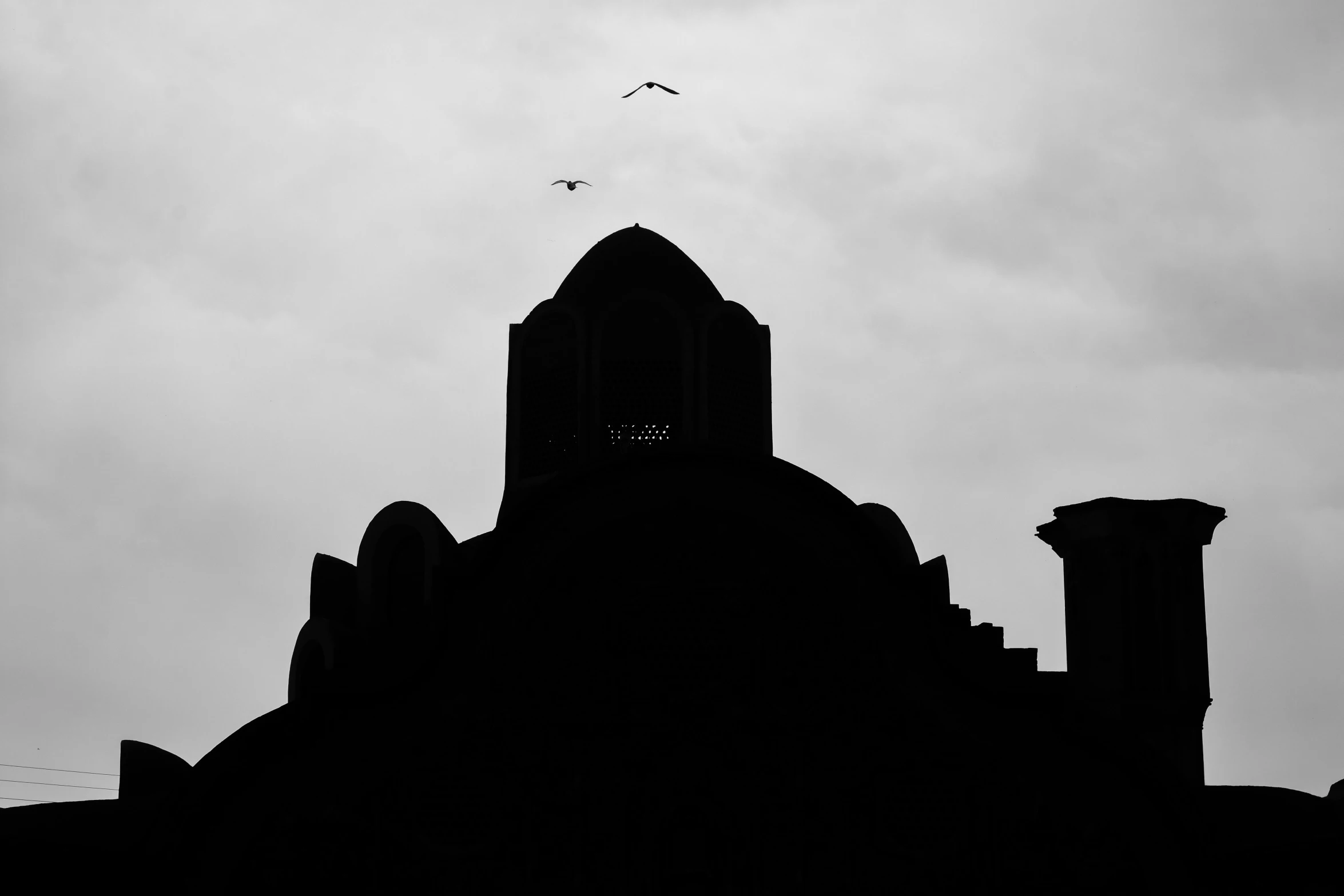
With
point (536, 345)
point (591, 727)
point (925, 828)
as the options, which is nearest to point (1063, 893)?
point (925, 828)

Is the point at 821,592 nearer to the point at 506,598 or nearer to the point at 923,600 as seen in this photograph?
the point at 923,600

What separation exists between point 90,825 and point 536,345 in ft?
25.2

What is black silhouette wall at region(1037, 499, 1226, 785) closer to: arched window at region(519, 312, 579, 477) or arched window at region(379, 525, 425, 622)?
arched window at region(519, 312, 579, 477)

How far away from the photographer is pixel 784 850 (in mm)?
13742

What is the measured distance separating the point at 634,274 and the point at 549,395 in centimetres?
198

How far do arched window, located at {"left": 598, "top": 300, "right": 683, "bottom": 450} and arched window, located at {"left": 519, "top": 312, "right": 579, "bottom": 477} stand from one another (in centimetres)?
42

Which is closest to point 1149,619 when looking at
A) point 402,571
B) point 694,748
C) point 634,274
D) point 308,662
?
point 694,748

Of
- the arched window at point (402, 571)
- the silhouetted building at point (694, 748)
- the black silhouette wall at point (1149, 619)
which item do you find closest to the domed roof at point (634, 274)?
the arched window at point (402, 571)

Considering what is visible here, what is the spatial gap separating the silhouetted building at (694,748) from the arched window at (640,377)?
3.55 m

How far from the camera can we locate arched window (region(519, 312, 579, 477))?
1808 cm

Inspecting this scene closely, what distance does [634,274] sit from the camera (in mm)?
18906

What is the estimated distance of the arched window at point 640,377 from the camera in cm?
1797

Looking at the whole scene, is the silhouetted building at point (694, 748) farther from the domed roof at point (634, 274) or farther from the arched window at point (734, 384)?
the domed roof at point (634, 274)

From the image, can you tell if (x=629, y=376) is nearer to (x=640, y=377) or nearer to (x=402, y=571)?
(x=640, y=377)
